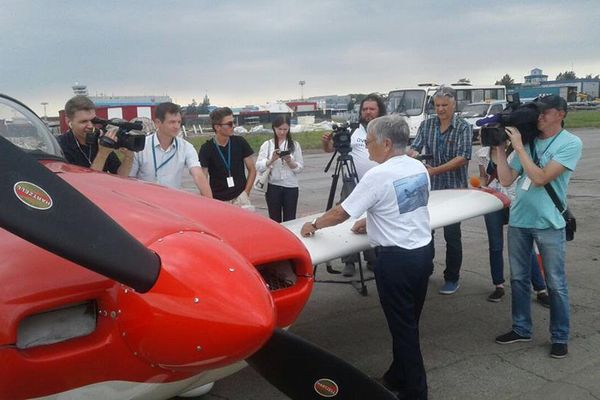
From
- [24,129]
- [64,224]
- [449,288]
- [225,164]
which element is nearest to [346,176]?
[225,164]

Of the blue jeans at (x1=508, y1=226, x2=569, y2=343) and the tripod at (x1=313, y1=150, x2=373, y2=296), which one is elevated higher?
the tripod at (x1=313, y1=150, x2=373, y2=296)


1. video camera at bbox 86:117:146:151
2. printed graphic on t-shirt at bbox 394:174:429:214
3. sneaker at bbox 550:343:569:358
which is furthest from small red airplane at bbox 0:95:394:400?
sneaker at bbox 550:343:569:358

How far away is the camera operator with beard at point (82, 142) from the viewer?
4055mm

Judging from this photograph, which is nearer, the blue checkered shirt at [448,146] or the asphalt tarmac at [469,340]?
the asphalt tarmac at [469,340]

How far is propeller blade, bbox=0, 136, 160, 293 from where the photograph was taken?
5.34 ft

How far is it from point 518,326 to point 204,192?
8.39ft

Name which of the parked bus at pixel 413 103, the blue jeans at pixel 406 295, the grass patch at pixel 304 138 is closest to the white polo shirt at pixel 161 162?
the blue jeans at pixel 406 295

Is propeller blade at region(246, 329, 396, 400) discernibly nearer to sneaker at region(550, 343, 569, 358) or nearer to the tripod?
sneaker at region(550, 343, 569, 358)

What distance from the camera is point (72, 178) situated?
2869 millimetres

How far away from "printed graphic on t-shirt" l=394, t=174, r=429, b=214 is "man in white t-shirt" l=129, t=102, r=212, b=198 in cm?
167

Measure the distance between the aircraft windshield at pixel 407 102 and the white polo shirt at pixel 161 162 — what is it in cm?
1907

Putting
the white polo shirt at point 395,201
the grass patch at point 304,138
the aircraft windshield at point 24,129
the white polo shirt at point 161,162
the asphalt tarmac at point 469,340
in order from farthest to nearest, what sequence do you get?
the grass patch at point 304,138, the white polo shirt at point 161,162, the asphalt tarmac at point 469,340, the aircraft windshield at point 24,129, the white polo shirt at point 395,201

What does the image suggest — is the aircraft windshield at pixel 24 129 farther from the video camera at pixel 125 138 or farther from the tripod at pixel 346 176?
the tripod at pixel 346 176

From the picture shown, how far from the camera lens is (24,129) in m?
3.70
